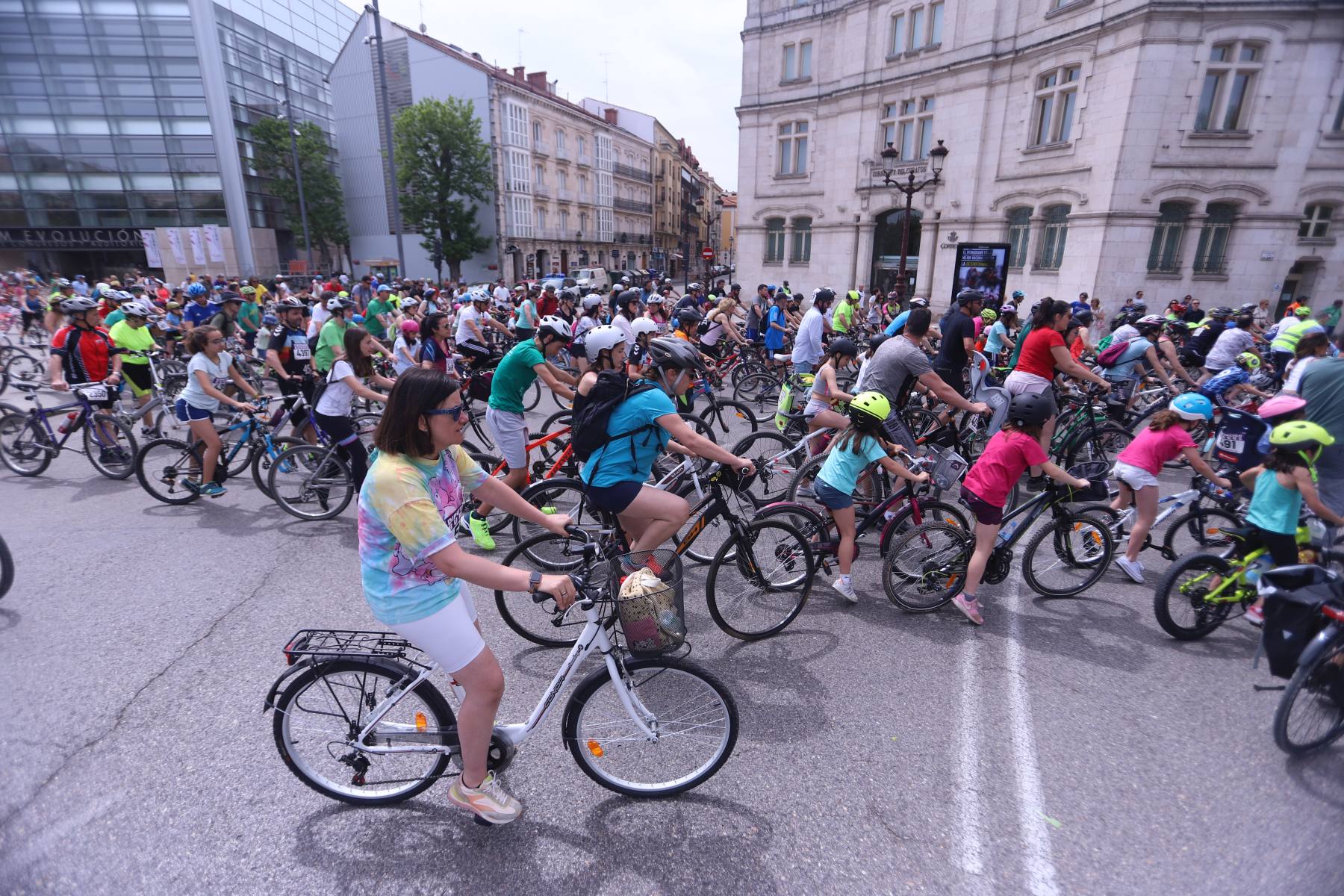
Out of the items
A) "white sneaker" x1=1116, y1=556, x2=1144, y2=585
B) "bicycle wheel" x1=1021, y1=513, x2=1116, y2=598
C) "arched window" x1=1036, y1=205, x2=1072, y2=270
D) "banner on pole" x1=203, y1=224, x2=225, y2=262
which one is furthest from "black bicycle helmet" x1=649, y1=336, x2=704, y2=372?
"banner on pole" x1=203, y1=224, x2=225, y2=262

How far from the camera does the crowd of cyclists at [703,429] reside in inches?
95.0

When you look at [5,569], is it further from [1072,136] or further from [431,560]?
[1072,136]

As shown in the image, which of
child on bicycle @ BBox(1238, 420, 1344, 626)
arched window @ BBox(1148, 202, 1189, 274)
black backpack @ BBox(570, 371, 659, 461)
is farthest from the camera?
arched window @ BBox(1148, 202, 1189, 274)

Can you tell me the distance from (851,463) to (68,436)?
8620 mm

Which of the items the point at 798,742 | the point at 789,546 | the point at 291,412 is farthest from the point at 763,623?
the point at 291,412

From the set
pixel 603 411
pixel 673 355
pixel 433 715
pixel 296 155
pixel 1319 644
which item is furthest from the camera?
pixel 296 155

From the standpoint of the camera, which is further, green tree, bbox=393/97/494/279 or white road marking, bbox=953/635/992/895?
green tree, bbox=393/97/494/279

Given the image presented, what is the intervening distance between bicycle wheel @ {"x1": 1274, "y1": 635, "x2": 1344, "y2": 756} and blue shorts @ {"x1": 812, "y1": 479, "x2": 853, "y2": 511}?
2.37m

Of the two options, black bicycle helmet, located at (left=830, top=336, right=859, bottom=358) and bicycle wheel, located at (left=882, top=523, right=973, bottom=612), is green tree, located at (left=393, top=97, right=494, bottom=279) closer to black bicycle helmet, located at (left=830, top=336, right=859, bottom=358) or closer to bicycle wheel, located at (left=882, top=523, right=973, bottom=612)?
black bicycle helmet, located at (left=830, top=336, right=859, bottom=358)

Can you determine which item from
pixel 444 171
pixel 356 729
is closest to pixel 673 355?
pixel 356 729

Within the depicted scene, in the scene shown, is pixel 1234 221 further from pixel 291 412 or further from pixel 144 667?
pixel 144 667

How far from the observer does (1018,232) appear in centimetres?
2311

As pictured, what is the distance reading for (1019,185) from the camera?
22.5m

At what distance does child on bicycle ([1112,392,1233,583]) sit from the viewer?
448 centimetres
